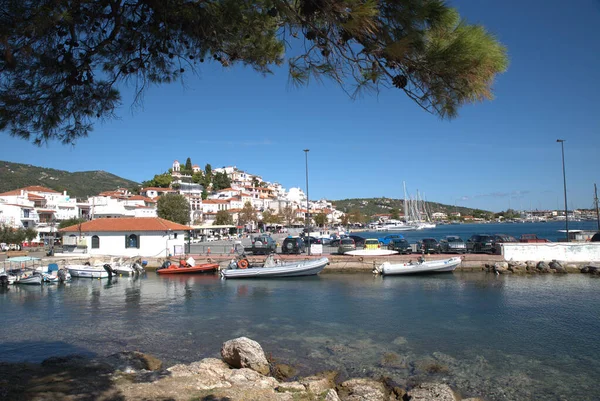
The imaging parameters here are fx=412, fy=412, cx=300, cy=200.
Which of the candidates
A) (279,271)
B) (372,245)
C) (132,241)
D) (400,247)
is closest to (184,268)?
(132,241)

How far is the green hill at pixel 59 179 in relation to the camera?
126 m

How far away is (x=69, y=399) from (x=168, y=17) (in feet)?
20.7

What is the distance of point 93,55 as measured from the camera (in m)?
6.43

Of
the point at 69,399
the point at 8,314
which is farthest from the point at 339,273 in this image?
the point at 69,399

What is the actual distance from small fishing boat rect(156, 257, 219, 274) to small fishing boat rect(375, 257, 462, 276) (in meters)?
13.4

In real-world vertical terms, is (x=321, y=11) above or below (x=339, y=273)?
above

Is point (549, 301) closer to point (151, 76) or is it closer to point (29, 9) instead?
point (151, 76)

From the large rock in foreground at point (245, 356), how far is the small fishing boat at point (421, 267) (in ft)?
66.7

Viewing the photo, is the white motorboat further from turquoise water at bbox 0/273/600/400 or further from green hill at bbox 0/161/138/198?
green hill at bbox 0/161/138/198

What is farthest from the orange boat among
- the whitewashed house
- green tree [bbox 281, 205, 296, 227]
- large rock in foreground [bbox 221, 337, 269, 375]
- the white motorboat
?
green tree [bbox 281, 205, 296, 227]

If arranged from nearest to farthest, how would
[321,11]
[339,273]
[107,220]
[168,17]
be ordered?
[321,11], [168,17], [339,273], [107,220]

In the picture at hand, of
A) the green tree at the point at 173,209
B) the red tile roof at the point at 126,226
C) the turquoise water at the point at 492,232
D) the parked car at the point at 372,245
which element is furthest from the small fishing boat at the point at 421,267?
the turquoise water at the point at 492,232

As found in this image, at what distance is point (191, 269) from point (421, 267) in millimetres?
17292

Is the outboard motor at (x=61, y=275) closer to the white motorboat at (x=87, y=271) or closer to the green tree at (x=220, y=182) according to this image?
the white motorboat at (x=87, y=271)
